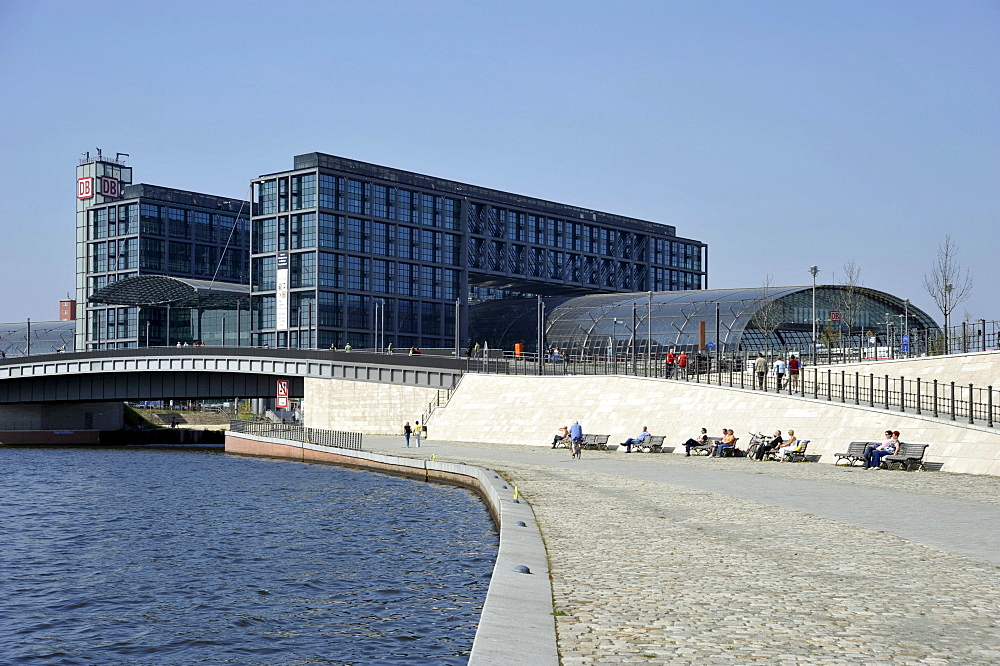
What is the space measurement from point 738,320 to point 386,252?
39303mm

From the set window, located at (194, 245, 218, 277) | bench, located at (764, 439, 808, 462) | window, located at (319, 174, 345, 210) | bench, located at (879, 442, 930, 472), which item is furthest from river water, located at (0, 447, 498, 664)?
window, located at (194, 245, 218, 277)

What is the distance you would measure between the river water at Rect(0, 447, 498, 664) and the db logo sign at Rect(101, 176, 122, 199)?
11367 cm

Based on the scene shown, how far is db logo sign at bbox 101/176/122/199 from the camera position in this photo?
142 metres

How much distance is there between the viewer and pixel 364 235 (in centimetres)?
11000

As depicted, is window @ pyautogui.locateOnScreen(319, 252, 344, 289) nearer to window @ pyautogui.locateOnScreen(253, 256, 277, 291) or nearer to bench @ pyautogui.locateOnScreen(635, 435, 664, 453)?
window @ pyautogui.locateOnScreen(253, 256, 277, 291)

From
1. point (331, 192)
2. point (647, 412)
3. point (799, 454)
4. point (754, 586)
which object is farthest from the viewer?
point (331, 192)

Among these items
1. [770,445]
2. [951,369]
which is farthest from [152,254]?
[951,369]

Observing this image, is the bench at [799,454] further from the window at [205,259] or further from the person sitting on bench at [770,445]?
the window at [205,259]

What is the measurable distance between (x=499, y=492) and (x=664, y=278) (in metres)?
120

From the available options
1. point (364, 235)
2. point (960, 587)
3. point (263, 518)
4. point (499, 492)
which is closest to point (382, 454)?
point (263, 518)

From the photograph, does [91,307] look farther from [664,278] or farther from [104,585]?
[104,585]

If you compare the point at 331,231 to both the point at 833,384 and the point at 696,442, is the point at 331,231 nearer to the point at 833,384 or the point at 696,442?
the point at 696,442

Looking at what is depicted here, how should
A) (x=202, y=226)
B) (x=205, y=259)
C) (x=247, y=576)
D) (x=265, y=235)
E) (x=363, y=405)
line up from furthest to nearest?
(x=205, y=259)
(x=202, y=226)
(x=265, y=235)
(x=363, y=405)
(x=247, y=576)

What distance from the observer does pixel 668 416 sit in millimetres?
48594
